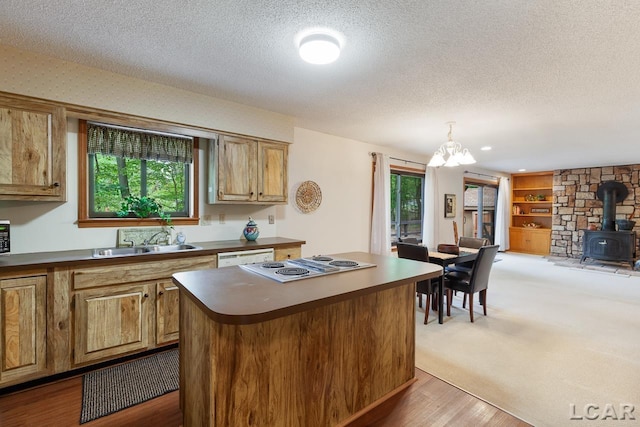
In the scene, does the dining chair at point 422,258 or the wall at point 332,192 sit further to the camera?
the wall at point 332,192

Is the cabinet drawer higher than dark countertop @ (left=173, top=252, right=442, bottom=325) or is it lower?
lower

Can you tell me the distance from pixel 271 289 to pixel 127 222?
2102 millimetres

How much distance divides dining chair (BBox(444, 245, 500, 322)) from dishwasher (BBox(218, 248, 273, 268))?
2168 millimetres

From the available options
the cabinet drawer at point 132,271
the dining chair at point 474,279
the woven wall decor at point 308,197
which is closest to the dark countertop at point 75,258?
the cabinet drawer at point 132,271

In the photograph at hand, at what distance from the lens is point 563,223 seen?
8086 millimetres

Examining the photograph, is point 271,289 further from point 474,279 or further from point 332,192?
point 332,192

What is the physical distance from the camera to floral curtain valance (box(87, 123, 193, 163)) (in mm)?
2710

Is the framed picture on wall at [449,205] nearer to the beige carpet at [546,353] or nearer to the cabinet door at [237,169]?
the beige carpet at [546,353]

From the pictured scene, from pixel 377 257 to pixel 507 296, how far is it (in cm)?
315

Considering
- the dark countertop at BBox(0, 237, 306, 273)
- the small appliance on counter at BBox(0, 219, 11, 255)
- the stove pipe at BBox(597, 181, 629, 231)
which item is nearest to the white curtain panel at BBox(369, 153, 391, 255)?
Answer: the dark countertop at BBox(0, 237, 306, 273)

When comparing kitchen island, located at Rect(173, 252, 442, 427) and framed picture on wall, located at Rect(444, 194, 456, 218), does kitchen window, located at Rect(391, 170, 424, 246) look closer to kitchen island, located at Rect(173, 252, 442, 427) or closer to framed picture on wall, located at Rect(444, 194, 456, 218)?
framed picture on wall, located at Rect(444, 194, 456, 218)

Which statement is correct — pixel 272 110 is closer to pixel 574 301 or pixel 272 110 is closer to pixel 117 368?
pixel 117 368

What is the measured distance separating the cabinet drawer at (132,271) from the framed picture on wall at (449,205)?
5488 millimetres

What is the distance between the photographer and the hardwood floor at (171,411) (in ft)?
6.01
